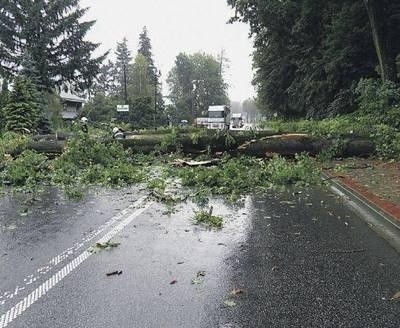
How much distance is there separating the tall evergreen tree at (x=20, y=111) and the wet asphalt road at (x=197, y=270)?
21.8 m

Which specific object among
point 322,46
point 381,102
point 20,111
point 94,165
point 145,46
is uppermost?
point 145,46

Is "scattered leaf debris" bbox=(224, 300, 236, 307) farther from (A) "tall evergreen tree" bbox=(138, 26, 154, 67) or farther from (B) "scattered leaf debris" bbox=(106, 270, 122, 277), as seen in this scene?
(A) "tall evergreen tree" bbox=(138, 26, 154, 67)

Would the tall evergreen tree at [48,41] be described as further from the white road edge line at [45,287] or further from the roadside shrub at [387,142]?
the white road edge line at [45,287]

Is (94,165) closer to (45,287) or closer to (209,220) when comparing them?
(209,220)

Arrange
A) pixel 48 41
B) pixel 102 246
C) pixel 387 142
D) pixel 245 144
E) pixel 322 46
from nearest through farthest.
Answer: pixel 102 246 < pixel 387 142 < pixel 245 144 < pixel 322 46 < pixel 48 41

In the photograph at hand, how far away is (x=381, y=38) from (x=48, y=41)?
28.6 meters

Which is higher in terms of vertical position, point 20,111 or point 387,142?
point 20,111

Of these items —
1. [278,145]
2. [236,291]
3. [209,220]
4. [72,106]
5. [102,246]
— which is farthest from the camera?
[72,106]

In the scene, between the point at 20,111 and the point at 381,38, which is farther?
the point at 20,111

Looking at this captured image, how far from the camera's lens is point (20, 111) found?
28500 mm

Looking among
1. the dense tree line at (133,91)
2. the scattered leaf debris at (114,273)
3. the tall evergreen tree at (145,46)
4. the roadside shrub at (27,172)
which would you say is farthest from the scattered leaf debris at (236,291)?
the tall evergreen tree at (145,46)

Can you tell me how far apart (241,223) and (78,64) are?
3899 cm

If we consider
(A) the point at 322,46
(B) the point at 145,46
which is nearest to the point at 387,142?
(A) the point at 322,46

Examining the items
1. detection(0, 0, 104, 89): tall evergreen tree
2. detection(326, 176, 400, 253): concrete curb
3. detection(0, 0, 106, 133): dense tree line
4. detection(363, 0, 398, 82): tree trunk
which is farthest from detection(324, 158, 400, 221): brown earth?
detection(0, 0, 104, 89): tall evergreen tree
